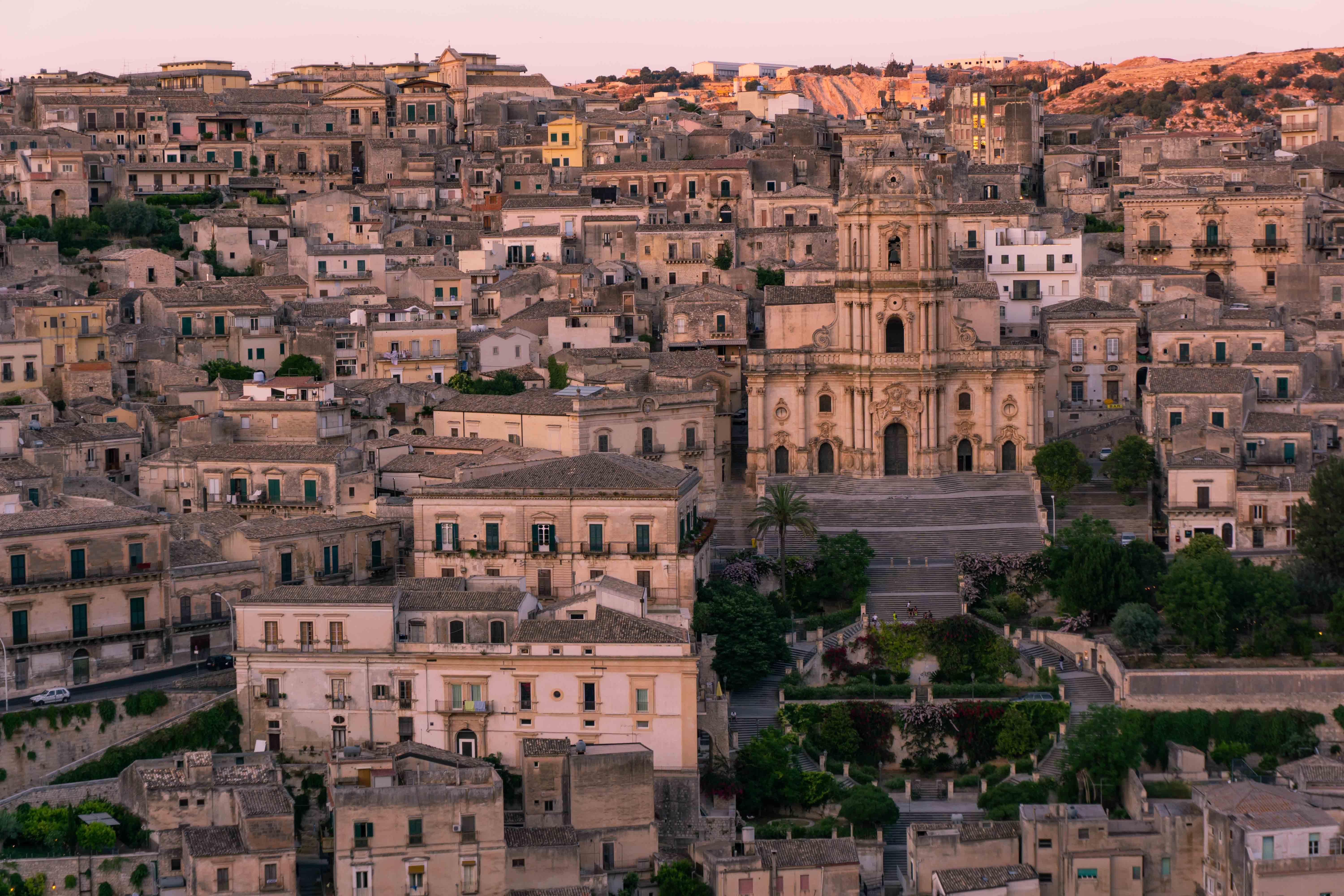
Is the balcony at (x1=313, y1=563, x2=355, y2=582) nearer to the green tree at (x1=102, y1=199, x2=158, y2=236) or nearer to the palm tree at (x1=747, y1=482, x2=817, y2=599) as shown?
the palm tree at (x1=747, y1=482, x2=817, y2=599)

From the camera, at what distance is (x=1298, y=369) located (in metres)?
79.9

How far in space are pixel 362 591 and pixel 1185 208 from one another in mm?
44970

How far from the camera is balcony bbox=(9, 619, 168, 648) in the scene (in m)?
62.6

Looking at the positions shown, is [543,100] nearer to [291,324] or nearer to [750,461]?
[291,324]

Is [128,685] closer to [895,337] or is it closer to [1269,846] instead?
[1269,846]

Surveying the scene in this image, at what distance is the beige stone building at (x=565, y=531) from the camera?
6762cm

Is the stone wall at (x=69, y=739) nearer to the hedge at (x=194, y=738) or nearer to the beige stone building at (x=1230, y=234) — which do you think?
the hedge at (x=194, y=738)

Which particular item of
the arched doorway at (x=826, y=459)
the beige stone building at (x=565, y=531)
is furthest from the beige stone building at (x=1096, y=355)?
the beige stone building at (x=565, y=531)

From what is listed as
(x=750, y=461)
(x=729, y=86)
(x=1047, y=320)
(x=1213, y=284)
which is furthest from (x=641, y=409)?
(x=729, y=86)

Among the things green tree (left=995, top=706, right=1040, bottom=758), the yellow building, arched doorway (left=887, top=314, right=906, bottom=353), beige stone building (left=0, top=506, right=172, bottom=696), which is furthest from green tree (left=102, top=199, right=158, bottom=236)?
green tree (left=995, top=706, right=1040, bottom=758)

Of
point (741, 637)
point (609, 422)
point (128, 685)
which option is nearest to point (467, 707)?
point (741, 637)

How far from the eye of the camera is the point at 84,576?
63.8 meters

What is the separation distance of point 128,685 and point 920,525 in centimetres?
2296

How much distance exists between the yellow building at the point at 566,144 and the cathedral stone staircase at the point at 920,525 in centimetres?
3756
